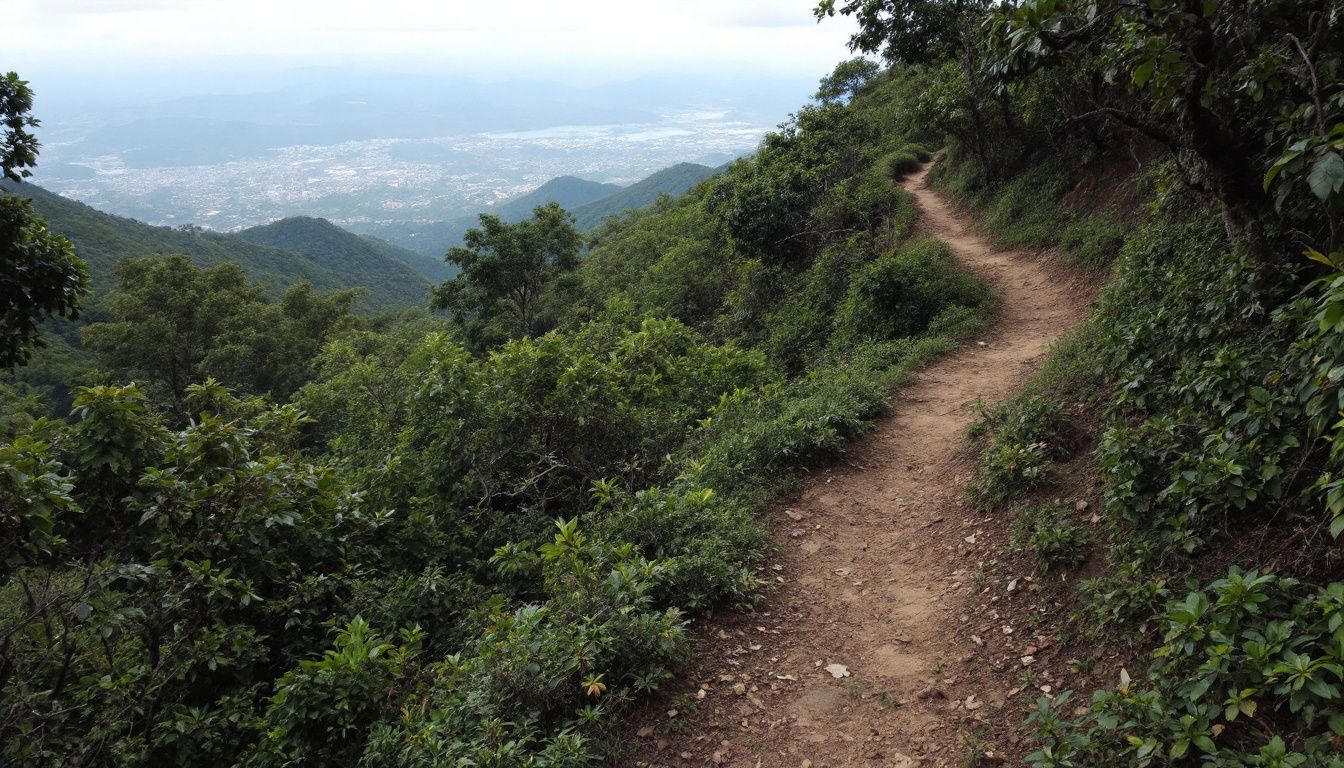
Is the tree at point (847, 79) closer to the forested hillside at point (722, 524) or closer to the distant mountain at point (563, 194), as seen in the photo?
the forested hillside at point (722, 524)

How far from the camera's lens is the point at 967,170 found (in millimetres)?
19172

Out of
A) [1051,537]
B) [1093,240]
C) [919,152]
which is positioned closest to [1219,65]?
[1051,537]

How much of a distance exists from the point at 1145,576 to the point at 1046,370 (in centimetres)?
434

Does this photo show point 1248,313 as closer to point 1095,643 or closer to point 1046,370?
point 1095,643

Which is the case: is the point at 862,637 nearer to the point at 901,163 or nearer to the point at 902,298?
the point at 902,298

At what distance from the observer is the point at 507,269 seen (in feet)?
84.7

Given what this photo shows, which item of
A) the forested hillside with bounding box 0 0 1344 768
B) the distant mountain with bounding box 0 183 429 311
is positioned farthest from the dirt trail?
the distant mountain with bounding box 0 183 429 311

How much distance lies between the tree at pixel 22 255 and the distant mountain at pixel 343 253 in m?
79.0

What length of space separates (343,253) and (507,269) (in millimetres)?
71689

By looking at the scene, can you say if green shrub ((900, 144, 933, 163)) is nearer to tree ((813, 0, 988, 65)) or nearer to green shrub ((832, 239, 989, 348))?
tree ((813, 0, 988, 65))

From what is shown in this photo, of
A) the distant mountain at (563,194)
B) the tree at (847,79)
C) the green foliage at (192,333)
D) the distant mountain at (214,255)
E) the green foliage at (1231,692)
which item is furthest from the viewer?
the distant mountain at (563,194)

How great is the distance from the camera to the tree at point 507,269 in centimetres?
2544

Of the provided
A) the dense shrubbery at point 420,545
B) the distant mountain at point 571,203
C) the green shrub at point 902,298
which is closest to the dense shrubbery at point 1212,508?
the dense shrubbery at point 420,545

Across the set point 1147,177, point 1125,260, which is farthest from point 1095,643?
point 1147,177
